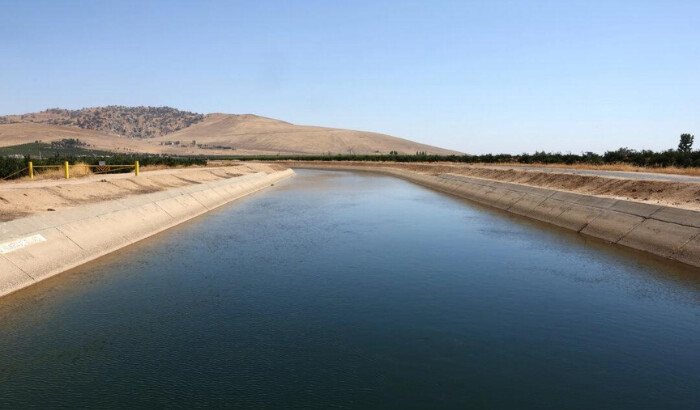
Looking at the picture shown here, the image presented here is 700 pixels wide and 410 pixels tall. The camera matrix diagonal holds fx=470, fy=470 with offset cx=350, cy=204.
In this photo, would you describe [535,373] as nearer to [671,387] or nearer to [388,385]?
[671,387]

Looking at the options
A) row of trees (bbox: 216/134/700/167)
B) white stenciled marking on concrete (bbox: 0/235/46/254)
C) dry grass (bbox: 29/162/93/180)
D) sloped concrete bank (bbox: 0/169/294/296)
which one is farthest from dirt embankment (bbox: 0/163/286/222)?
row of trees (bbox: 216/134/700/167)

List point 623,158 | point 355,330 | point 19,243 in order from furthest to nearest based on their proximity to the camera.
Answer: point 623,158, point 19,243, point 355,330

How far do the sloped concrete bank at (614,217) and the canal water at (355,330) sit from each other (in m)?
1.05

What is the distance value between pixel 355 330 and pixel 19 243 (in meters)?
9.96

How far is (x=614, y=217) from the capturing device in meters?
21.5

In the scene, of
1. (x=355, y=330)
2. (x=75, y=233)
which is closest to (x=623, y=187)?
(x=355, y=330)

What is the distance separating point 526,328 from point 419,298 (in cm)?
282

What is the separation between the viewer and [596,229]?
2227 centimetres

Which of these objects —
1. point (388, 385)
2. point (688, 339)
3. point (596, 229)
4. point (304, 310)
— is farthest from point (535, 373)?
point (596, 229)

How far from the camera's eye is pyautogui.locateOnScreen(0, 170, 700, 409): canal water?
7.10 meters

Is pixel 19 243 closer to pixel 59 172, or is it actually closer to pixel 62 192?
pixel 62 192

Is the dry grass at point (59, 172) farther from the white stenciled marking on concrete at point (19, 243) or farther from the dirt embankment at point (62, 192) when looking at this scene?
the white stenciled marking on concrete at point (19, 243)

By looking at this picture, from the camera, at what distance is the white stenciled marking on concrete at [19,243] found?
1234 cm

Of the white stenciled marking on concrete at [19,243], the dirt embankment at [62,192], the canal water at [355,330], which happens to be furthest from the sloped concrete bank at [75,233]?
the dirt embankment at [62,192]
